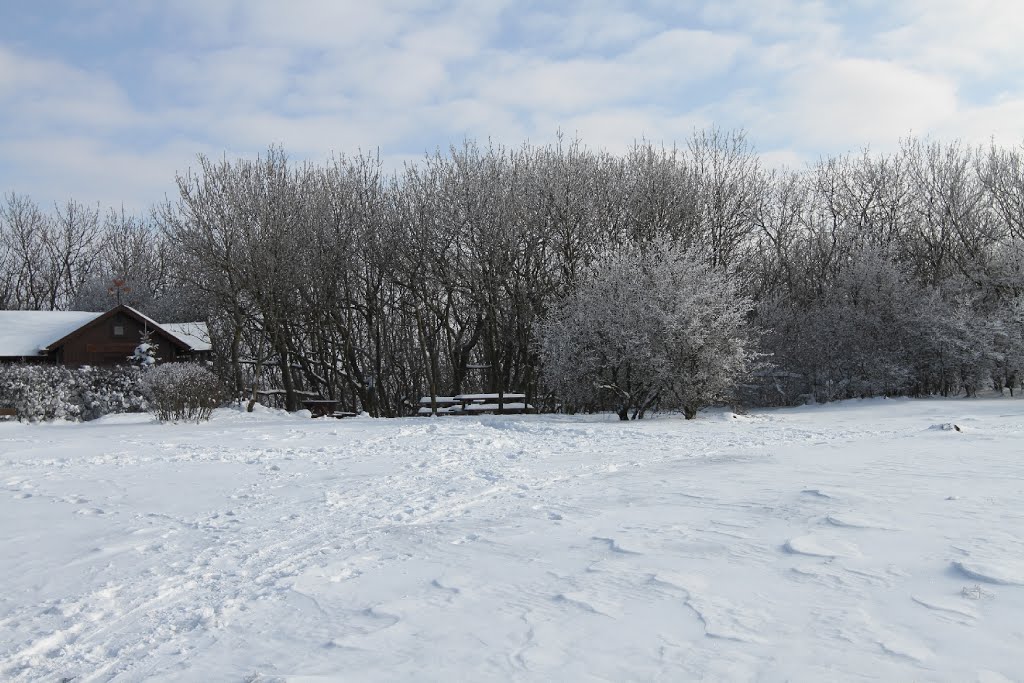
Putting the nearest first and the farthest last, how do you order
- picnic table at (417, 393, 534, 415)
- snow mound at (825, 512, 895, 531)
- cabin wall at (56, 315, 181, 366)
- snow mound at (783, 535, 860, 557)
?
1. snow mound at (783, 535, 860, 557)
2. snow mound at (825, 512, 895, 531)
3. picnic table at (417, 393, 534, 415)
4. cabin wall at (56, 315, 181, 366)

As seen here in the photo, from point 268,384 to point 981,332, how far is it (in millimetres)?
29212

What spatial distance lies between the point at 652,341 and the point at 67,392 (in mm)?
16012

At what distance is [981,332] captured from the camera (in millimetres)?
25797

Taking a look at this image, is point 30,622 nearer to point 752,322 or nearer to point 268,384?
point 752,322

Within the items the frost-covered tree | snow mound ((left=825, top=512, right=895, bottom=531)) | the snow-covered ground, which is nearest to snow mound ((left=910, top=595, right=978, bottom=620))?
the snow-covered ground

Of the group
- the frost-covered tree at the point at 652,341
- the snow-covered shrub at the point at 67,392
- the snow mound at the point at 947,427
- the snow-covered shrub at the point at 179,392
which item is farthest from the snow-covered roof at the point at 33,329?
the snow mound at the point at 947,427

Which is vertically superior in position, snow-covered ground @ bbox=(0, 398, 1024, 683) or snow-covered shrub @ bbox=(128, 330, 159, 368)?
snow-covered shrub @ bbox=(128, 330, 159, 368)

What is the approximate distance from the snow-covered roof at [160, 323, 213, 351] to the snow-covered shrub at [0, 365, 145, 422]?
9.18m

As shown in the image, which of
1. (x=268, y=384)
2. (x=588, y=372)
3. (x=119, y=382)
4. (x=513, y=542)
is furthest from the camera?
(x=268, y=384)

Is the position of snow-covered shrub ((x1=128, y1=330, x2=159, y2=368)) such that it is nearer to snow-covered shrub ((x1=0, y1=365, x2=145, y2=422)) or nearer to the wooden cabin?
the wooden cabin

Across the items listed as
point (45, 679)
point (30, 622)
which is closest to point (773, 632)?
point (45, 679)

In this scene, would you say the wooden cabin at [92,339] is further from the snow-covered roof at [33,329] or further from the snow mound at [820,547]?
the snow mound at [820,547]

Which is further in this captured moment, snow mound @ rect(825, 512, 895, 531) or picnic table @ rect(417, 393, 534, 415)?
picnic table @ rect(417, 393, 534, 415)

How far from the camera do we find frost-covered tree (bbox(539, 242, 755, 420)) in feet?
65.1
